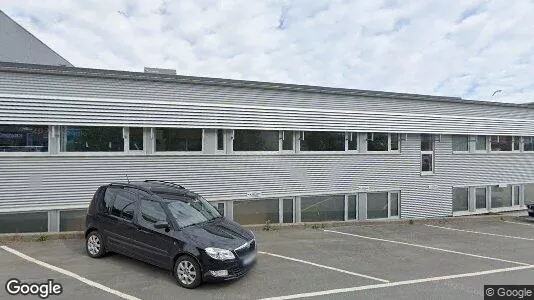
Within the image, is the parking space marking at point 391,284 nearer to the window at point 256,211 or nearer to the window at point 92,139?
the window at point 256,211

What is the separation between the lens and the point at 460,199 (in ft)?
56.8

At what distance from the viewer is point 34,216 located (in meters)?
9.84

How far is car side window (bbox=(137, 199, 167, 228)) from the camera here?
671 cm

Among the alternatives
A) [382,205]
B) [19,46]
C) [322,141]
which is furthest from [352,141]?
[19,46]

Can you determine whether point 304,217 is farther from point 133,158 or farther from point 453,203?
point 453,203

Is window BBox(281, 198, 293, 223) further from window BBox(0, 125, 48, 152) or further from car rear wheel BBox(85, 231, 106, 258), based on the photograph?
window BBox(0, 125, 48, 152)

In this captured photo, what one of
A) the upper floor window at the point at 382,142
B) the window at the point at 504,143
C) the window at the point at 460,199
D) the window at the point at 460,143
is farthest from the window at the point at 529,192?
the upper floor window at the point at 382,142

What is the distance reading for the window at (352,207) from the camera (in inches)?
566

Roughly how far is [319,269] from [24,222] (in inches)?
308

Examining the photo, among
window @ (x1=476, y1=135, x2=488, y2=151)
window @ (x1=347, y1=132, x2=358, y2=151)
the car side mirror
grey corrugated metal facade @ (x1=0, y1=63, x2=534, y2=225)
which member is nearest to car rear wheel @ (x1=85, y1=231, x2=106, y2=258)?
the car side mirror

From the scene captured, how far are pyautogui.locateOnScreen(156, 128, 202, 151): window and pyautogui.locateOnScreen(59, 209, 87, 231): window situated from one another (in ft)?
9.17

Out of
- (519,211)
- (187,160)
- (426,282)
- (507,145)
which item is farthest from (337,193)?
(519,211)

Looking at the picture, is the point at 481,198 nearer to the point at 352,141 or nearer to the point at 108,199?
the point at 352,141

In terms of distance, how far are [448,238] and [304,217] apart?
472 cm
